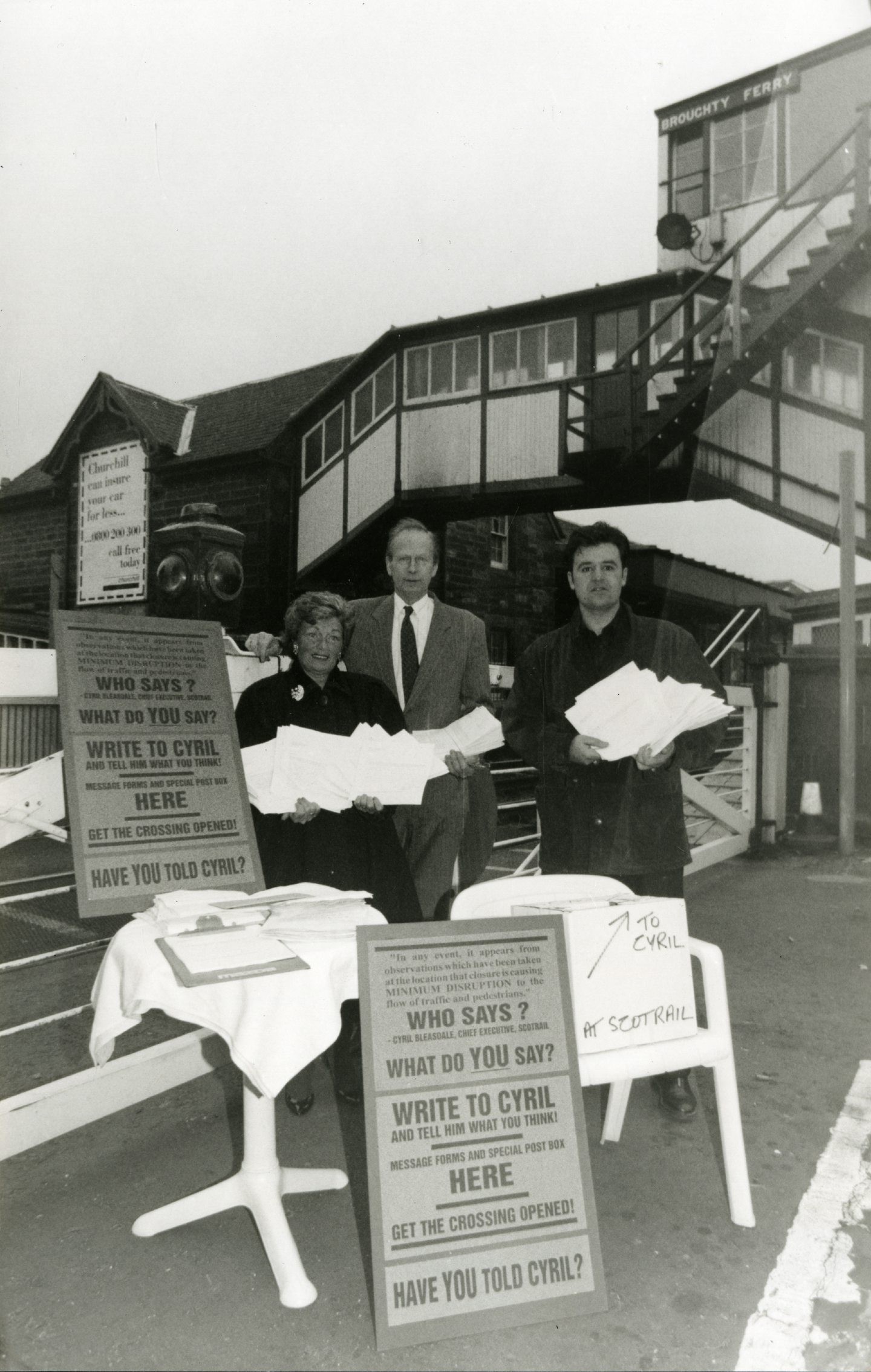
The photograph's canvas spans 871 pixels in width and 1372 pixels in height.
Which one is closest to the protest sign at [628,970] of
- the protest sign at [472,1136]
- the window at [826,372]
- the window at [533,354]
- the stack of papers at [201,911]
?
the protest sign at [472,1136]

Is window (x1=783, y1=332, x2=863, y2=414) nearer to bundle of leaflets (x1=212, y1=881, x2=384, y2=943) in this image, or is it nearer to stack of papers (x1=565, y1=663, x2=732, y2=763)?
stack of papers (x1=565, y1=663, x2=732, y2=763)

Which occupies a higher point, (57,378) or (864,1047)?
(57,378)

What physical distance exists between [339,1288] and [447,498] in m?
3.78

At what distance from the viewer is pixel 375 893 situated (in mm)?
2654

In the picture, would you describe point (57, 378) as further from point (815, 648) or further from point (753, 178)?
Answer: point (815, 648)

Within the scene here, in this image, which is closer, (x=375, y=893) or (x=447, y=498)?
(x=375, y=893)

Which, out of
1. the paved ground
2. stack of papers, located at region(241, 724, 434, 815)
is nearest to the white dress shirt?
stack of papers, located at region(241, 724, 434, 815)

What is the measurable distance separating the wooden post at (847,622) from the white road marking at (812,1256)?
10.3ft

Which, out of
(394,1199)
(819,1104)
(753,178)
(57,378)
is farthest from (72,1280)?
(753,178)

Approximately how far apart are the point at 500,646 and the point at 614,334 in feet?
6.82

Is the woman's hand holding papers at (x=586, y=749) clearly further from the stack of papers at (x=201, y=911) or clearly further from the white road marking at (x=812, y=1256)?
the white road marking at (x=812, y=1256)

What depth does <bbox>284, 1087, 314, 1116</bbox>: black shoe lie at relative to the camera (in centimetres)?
277

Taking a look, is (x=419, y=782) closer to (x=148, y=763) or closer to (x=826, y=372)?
(x=148, y=763)

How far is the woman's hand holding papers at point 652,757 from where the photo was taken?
2.41m
